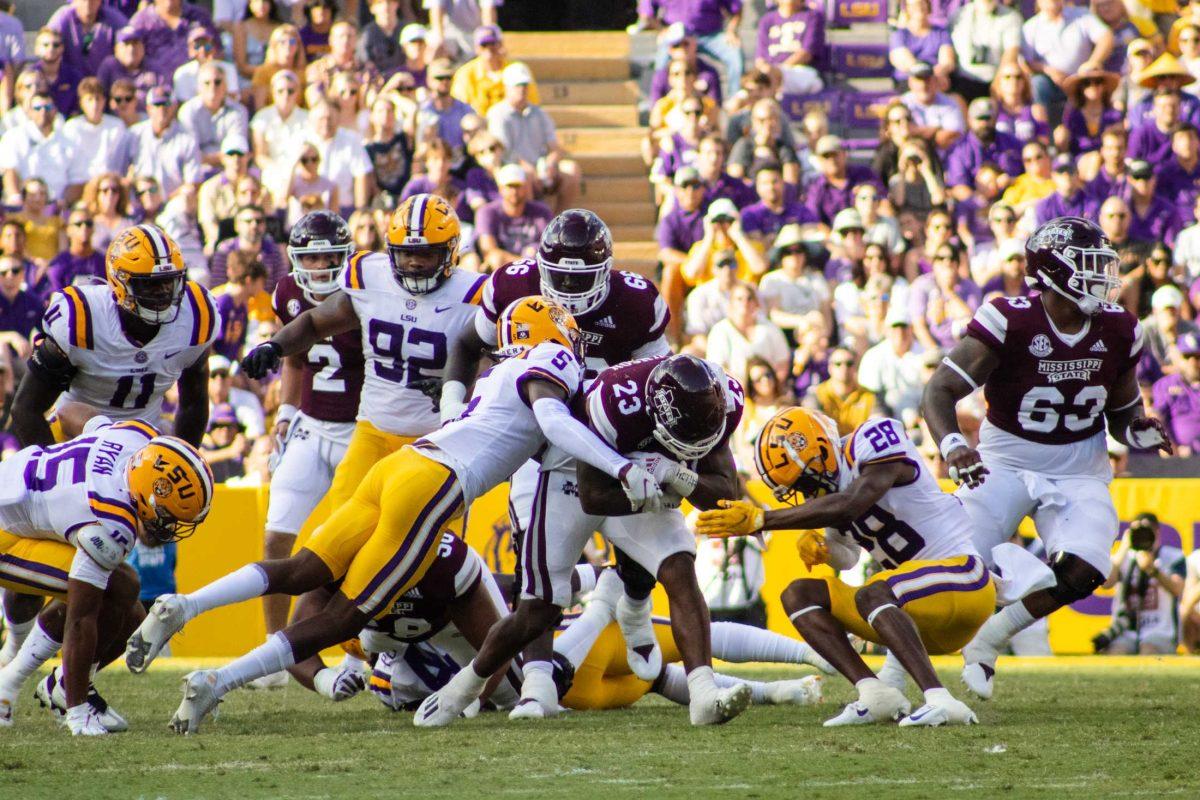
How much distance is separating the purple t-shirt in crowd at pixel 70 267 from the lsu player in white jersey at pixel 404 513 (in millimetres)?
6792

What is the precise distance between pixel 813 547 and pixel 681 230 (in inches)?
277

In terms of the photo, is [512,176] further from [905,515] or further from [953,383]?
[905,515]

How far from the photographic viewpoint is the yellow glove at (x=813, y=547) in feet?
22.0

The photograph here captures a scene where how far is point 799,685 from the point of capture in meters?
7.32

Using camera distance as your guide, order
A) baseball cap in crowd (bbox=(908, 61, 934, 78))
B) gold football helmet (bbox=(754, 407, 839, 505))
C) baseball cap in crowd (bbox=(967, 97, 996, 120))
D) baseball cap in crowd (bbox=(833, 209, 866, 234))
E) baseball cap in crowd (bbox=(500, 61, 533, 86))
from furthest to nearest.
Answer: baseball cap in crowd (bbox=(908, 61, 934, 78)) < baseball cap in crowd (bbox=(500, 61, 533, 86)) < baseball cap in crowd (bbox=(967, 97, 996, 120)) < baseball cap in crowd (bbox=(833, 209, 866, 234)) < gold football helmet (bbox=(754, 407, 839, 505))

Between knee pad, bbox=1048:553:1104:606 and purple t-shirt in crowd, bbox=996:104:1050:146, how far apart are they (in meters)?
7.66

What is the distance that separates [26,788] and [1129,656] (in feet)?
21.9

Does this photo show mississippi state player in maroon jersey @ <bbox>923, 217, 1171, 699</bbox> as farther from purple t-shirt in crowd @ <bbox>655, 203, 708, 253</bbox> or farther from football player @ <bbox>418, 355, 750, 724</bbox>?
purple t-shirt in crowd @ <bbox>655, 203, 708, 253</bbox>

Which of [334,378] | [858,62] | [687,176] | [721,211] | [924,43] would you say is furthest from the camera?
[858,62]

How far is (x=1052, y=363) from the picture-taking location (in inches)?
291

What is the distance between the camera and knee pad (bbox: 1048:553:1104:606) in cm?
718

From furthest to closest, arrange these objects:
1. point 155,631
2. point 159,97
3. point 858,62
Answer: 1. point 858,62
2. point 159,97
3. point 155,631

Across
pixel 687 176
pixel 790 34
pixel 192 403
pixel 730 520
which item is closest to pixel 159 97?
pixel 687 176

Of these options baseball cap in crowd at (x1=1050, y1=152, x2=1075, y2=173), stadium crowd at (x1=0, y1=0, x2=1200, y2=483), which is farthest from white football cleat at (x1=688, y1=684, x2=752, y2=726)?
baseball cap in crowd at (x1=1050, y1=152, x2=1075, y2=173)
